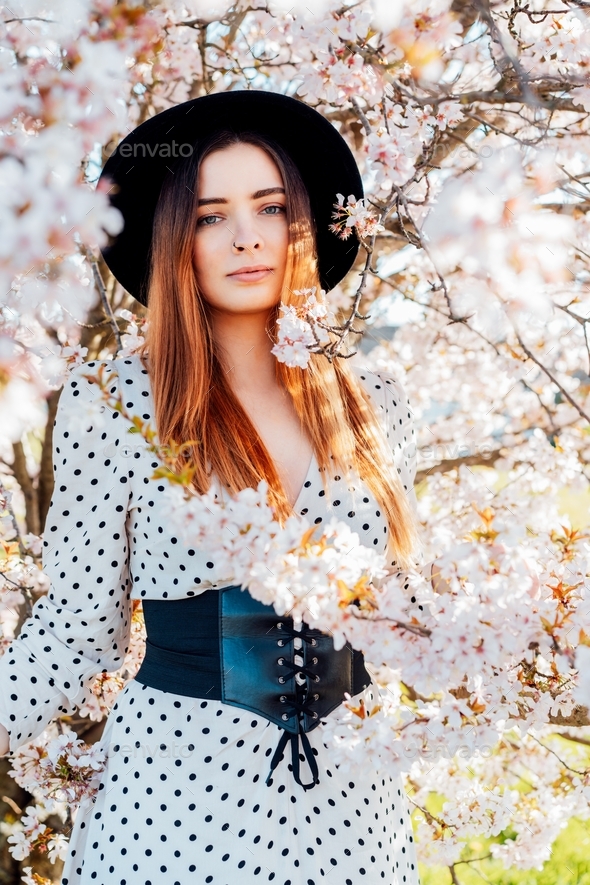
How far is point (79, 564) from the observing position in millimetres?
1428

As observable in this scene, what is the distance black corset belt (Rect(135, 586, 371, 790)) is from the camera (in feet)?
4.40

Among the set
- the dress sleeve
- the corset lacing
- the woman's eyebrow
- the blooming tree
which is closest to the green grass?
the blooming tree

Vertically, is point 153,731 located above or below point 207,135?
below

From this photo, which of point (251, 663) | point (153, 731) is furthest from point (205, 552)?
point (153, 731)

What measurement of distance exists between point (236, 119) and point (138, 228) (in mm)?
322

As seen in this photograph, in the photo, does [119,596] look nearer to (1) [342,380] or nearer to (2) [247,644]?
(2) [247,644]

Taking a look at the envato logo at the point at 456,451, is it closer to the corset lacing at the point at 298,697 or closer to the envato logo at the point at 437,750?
the corset lacing at the point at 298,697

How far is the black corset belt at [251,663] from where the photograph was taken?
52.8 inches

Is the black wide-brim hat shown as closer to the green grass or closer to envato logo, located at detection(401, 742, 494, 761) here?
envato logo, located at detection(401, 742, 494, 761)

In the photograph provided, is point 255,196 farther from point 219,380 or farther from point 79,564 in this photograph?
point 79,564

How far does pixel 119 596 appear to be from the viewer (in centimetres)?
148

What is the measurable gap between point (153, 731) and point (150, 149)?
1.11m

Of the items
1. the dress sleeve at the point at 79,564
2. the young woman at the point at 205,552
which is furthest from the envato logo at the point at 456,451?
the dress sleeve at the point at 79,564

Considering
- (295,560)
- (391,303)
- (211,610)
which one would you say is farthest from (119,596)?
(391,303)
